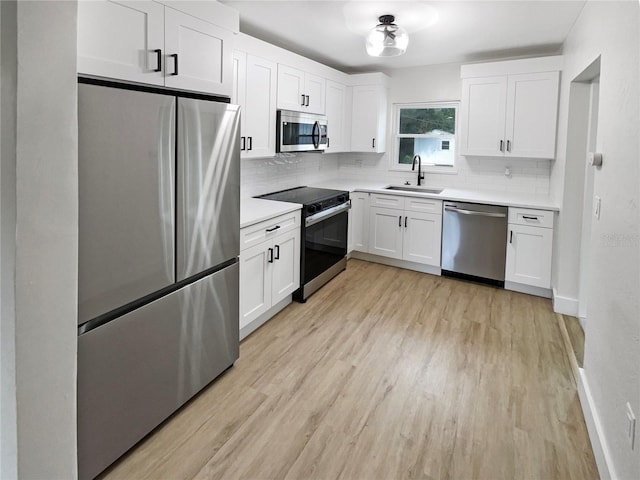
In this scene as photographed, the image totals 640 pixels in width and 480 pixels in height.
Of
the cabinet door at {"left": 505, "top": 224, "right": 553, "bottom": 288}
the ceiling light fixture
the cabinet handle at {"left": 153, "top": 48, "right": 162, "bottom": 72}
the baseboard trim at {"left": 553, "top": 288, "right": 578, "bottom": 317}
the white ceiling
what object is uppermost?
the white ceiling

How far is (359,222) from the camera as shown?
16.8 ft

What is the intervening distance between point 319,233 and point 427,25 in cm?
200

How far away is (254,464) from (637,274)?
5.82 ft

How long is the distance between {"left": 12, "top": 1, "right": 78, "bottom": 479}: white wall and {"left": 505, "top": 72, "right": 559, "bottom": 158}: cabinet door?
4.14 meters

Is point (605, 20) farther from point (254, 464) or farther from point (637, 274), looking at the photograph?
point (254, 464)

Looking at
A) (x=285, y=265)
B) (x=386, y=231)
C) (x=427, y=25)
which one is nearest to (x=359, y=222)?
(x=386, y=231)

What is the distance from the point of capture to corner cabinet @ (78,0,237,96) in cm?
166

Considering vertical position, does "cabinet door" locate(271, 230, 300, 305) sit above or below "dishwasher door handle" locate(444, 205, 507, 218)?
below

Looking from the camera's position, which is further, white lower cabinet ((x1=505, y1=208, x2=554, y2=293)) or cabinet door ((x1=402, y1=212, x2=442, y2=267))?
cabinet door ((x1=402, y1=212, x2=442, y2=267))

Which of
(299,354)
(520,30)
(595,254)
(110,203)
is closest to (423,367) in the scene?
(299,354)

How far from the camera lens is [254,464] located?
196 cm

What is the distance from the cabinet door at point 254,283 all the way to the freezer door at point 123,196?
0.93 m

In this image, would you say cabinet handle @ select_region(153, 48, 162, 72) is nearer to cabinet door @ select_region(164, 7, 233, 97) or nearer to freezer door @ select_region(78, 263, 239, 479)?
cabinet door @ select_region(164, 7, 233, 97)

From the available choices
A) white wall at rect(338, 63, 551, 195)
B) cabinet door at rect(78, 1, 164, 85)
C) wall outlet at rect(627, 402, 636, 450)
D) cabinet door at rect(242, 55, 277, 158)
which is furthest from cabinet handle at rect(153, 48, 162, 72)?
white wall at rect(338, 63, 551, 195)
